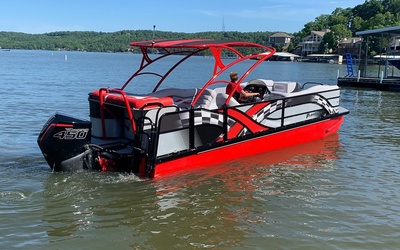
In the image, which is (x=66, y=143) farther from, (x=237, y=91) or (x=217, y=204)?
(x=237, y=91)

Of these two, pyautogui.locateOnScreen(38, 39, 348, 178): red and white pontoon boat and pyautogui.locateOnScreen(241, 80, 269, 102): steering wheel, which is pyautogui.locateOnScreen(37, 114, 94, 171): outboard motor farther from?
pyautogui.locateOnScreen(241, 80, 269, 102): steering wheel

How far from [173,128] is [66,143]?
5.84ft

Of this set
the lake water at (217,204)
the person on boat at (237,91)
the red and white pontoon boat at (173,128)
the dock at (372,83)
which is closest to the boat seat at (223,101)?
the red and white pontoon boat at (173,128)

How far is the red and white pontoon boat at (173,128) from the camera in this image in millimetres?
7191

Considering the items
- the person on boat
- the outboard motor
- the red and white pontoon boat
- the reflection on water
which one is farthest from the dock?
the outboard motor

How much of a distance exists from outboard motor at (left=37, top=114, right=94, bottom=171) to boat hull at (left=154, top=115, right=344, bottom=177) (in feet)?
4.11

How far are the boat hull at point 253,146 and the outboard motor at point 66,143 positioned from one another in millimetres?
1254

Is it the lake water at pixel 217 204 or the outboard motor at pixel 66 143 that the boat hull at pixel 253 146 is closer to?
the lake water at pixel 217 204

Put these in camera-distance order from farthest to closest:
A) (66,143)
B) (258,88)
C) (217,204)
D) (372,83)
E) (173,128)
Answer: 1. (372,83)
2. (258,88)
3. (173,128)
4. (66,143)
5. (217,204)

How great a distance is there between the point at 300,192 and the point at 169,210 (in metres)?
2.30

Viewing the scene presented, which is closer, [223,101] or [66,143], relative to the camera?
[66,143]

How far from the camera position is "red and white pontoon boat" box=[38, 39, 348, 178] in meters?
7.19

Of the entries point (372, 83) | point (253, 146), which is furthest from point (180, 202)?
point (372, 83)

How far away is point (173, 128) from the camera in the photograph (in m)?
7.43
